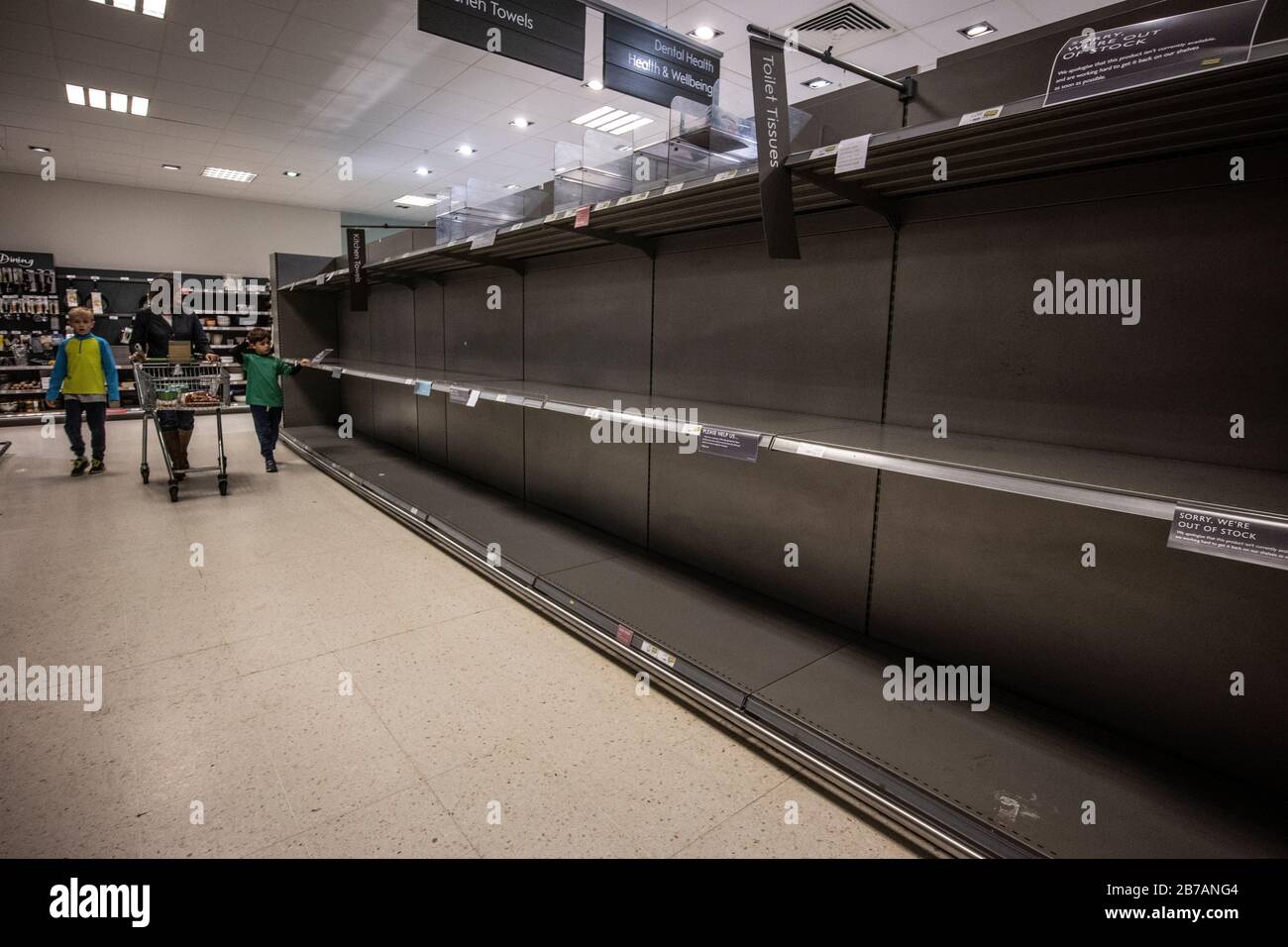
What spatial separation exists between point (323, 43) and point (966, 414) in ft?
19.6

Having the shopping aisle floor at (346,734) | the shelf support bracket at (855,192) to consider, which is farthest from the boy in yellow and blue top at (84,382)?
the shelf support bracket at (855,192)

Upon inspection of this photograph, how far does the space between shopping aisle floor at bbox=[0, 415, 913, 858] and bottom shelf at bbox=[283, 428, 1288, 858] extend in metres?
0.12

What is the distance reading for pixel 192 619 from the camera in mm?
2738

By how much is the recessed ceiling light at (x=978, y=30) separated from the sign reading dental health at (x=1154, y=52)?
4.47 meters

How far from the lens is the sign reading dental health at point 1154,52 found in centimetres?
111

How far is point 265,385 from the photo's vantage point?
5.52 metres

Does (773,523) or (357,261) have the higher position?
(357,261)

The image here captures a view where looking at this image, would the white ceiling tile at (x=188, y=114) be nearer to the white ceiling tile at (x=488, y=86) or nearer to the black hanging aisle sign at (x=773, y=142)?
the white ceiling tile at (x=488, y=86)

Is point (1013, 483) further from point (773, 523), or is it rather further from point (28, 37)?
point (28, 37)

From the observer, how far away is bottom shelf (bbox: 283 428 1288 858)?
4.69 feet

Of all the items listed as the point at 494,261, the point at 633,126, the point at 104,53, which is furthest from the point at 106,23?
the point at 633,126

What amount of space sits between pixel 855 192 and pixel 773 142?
34 cm

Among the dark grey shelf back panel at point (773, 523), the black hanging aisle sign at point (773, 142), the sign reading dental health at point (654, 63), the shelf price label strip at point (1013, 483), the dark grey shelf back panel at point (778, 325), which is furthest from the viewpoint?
the sign reading dental health at point (654, 63)
